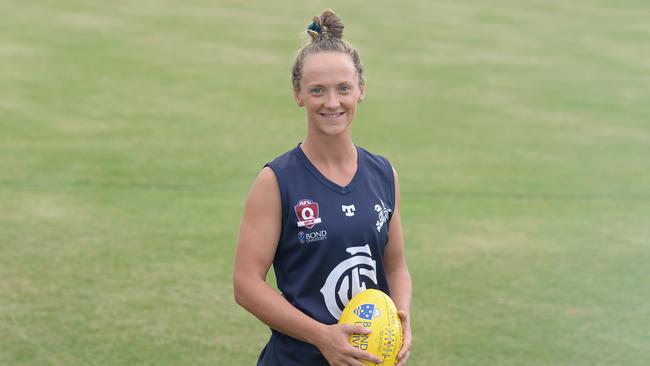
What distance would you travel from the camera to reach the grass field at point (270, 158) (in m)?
7.19

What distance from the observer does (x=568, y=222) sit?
9742mm

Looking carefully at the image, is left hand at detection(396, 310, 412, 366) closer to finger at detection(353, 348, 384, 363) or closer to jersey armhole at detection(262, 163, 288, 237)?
finger at detection(353, 348, 384, 363)

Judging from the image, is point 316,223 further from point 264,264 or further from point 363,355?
point 363,355

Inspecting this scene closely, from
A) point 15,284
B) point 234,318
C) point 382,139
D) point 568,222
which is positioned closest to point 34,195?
point 15,284

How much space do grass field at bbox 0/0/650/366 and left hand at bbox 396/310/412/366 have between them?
292 centimetres

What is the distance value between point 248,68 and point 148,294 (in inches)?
323

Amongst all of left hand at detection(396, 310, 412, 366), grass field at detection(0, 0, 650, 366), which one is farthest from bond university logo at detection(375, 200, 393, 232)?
grass field at detection(0, 0, 650, 366)

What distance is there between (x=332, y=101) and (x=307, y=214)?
43cm

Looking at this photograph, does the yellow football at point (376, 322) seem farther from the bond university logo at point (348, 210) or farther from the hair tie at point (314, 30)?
the hair tie at point (314, 30)

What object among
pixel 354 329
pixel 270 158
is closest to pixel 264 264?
pixel 354 329

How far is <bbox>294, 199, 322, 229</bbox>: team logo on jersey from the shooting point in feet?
12.6

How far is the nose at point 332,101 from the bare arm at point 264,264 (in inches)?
13.1

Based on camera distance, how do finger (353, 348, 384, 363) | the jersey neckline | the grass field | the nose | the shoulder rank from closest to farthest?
finger (353, 348, 384, 363) < the nose < the jersey neckline < the shoulder < the grass field

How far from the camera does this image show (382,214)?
13.2 feet
